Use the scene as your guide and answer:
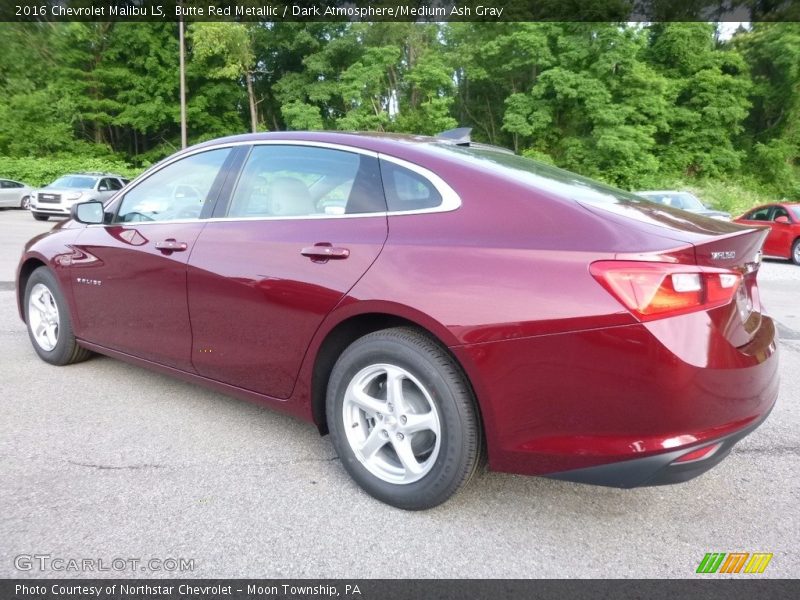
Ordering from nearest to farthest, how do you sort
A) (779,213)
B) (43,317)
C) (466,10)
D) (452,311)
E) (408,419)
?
(452,311) → (408,419) → (43,317) → (779,213) → (466,10)

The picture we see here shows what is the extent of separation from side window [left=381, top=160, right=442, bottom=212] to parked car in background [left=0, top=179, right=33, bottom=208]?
25241mm

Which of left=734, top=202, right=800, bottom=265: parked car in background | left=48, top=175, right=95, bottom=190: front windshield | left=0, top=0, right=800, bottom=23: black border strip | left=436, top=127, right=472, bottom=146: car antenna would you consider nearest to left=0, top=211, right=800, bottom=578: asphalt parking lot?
left=436, top=127, right=472, bottom=146: car antenna

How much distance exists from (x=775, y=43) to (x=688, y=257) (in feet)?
140

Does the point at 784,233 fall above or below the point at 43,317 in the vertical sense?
below

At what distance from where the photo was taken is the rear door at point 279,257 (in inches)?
108

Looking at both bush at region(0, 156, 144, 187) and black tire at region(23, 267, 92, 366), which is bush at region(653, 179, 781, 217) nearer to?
black tire at region(23, 267, 92, 366)

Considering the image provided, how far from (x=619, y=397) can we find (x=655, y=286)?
39 cm

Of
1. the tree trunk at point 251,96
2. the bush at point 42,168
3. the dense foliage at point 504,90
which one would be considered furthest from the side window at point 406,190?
the tree trunk at point 251,96

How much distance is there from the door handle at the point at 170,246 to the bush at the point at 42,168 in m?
32.0

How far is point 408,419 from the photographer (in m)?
2.57

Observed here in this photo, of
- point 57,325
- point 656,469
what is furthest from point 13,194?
point 656,469

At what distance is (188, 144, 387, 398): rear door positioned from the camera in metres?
2.73

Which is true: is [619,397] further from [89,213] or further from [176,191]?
[89,213]

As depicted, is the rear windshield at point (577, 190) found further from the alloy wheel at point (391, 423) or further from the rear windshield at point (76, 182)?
the rear windshield at point (76, 182)
